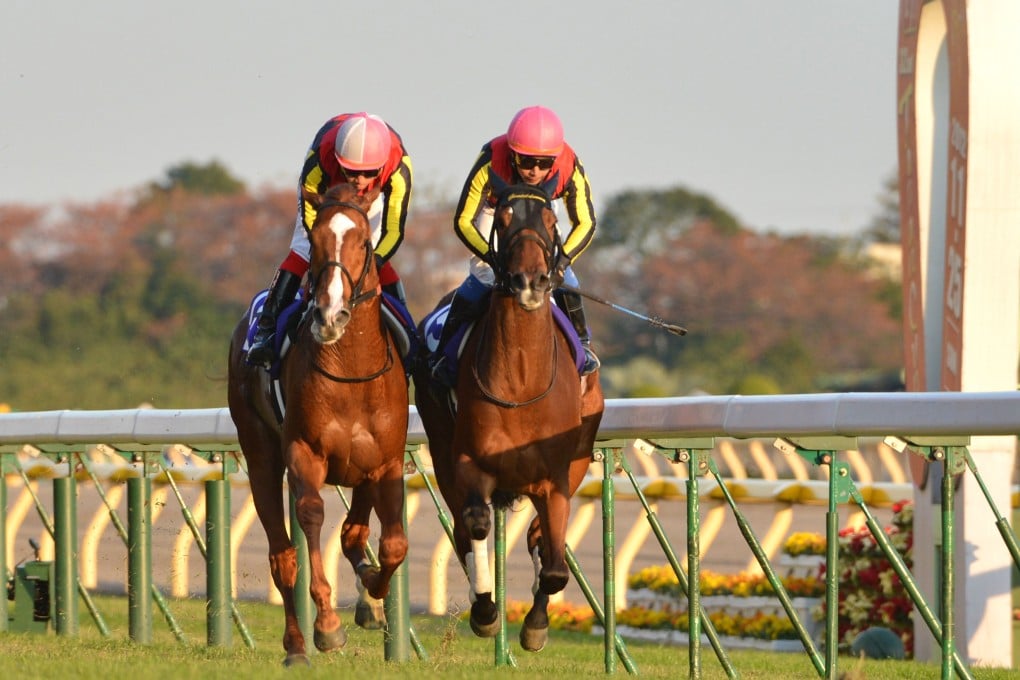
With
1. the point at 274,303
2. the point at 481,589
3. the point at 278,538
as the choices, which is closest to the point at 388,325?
the point at 274,303

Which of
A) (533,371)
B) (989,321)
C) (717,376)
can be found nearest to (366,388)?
(533,371)

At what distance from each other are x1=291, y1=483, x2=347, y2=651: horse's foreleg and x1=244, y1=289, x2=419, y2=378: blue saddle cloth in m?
0.73

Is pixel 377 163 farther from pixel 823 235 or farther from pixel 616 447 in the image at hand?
pixel 823 235

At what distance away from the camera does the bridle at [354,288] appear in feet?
20.9

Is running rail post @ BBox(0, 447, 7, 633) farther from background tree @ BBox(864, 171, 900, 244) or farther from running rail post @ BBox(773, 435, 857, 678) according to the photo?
background tree @ BBox(864, 171, 900, 244)

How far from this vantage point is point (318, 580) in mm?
6531

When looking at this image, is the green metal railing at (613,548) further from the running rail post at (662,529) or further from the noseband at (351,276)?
the noseband at (351,276)

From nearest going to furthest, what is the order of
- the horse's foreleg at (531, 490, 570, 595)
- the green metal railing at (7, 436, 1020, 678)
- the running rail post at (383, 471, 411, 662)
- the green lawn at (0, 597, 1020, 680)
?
the green lawn at (0, 597, 1020, 680) → the green metal railing at (7, 436, 1020, 678) → the horse's foreleg at (531, 490, 570, 595) → the running rail post at (383, 471, 411, 662)

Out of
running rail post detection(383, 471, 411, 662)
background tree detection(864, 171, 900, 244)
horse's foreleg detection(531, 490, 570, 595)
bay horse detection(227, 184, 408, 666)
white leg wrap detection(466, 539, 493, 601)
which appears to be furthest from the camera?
background tree detection(864, 171, 900, 244)

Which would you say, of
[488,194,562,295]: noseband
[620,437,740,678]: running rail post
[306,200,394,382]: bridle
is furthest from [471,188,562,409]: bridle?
[620,437,740,678]: running rail post

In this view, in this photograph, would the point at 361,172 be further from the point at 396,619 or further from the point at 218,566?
the point at 218,566

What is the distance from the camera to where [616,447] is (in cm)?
766

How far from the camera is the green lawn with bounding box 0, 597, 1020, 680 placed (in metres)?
5.91

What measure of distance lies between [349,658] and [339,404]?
1.49 metres
